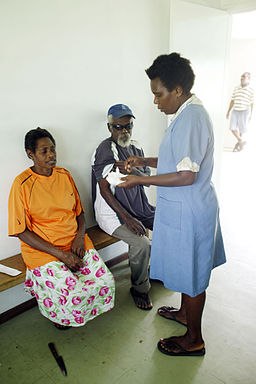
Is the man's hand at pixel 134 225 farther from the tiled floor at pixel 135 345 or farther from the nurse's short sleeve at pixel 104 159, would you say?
the tiled floor at pixel 135 345

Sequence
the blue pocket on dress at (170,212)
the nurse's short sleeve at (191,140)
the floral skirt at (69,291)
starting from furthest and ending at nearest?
the floral skirt at (69,291) < the blue pocket on dress at (170,212) < the nurse's short sleeve at (191,140)

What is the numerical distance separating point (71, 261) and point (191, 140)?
101 centimetres

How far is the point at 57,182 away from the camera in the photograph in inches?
74.2

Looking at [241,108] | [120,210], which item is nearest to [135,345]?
[120,210]

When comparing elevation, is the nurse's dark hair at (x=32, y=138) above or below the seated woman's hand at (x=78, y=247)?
above

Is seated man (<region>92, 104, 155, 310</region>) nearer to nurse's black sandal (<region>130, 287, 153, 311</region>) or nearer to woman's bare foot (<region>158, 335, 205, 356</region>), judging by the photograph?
nurse's black sandal (<region>130, 287, 153, 311</region>)

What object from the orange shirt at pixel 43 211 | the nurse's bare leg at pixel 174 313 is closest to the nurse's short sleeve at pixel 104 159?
the orange shirt at pixel 43 211

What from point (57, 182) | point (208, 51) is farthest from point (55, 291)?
point (208, 51)

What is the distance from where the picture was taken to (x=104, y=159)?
6.93 feet

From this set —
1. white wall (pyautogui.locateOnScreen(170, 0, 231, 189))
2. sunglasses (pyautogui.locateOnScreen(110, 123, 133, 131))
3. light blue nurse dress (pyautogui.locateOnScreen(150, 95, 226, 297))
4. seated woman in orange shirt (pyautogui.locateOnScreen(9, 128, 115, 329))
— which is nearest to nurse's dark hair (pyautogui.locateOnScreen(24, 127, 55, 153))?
seated woman in orange shirt (pyautogui.locateOnScreen(9, 128, 115, 329))

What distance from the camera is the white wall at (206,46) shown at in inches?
107

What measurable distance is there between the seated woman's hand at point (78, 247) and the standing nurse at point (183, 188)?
0.49 meters

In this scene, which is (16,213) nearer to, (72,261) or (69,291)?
(72,261)

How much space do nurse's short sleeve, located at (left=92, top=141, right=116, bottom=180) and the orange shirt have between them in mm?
269
